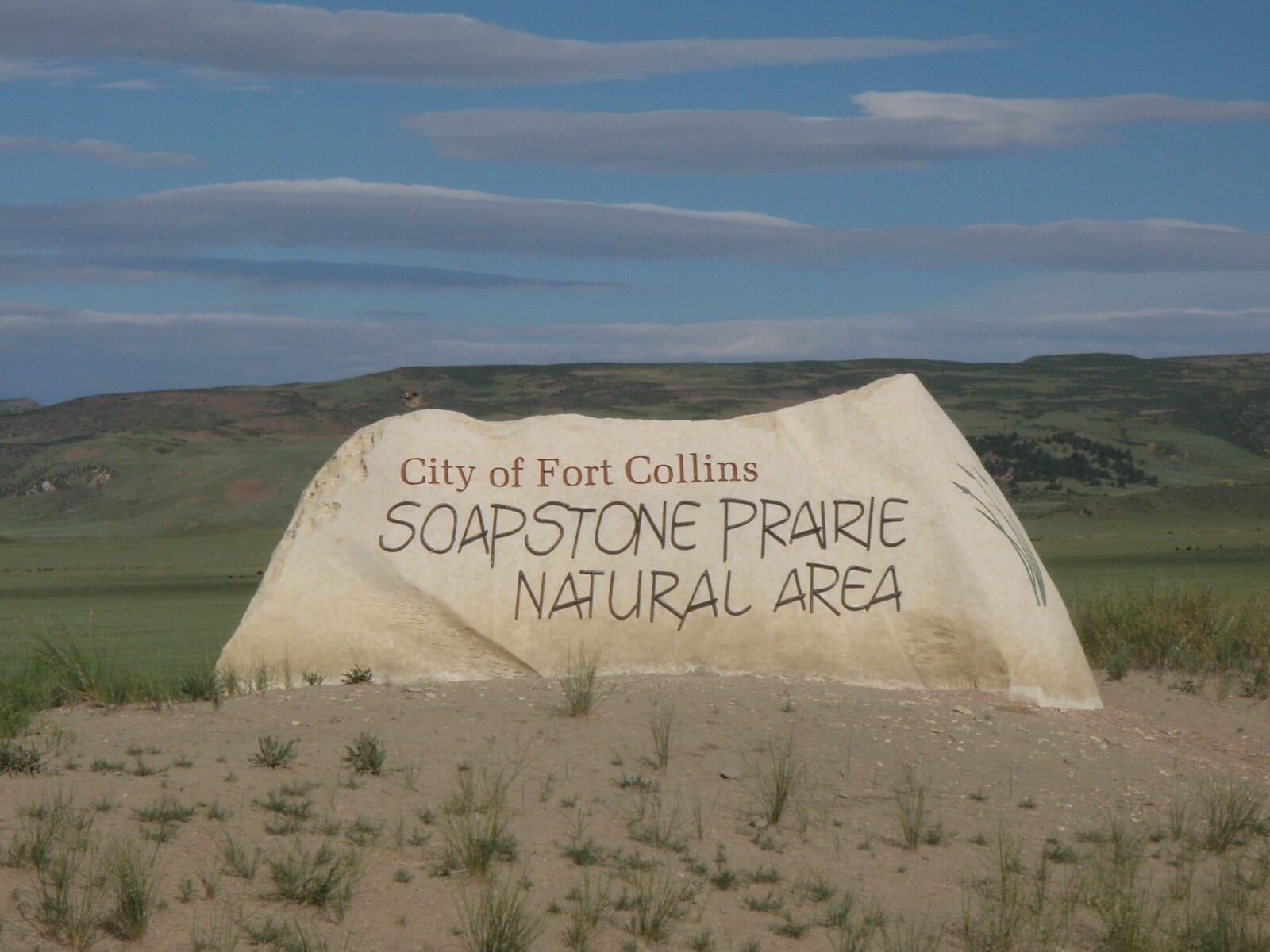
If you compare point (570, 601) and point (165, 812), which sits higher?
point (570, 601)

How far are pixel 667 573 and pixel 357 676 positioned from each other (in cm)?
233

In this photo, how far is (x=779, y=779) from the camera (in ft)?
28.5

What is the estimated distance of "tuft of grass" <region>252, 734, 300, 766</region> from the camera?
29.0 feet

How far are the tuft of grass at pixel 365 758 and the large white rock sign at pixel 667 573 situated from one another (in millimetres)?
2778

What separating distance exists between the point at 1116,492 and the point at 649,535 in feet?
191

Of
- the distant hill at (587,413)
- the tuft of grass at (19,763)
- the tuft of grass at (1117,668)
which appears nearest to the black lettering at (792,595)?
the tuft of grass at (1117,668)

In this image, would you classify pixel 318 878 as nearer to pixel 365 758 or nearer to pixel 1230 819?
pixel 365 758

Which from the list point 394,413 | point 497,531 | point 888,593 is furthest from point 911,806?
point 394,413

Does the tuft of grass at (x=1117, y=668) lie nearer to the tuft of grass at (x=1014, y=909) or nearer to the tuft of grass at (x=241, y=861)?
the tuft of grass at (x=1014, y=909)

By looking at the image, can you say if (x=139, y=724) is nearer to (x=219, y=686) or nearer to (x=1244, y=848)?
(x=219, y=686)

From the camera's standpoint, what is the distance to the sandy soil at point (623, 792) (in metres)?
7.36

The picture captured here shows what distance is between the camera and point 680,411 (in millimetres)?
90188

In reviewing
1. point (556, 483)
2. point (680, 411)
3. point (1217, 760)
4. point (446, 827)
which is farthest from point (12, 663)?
point (680, 411)

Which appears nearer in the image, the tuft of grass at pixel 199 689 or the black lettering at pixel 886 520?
the tuft of grass at pixel 199 689
